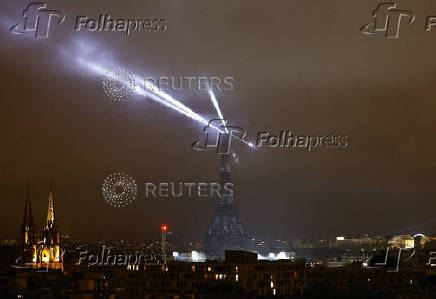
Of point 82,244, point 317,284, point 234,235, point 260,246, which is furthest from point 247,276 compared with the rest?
point 82,244

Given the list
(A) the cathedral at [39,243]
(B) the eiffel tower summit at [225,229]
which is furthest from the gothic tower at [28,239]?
(B) the eiffel tower summit at [225,229]

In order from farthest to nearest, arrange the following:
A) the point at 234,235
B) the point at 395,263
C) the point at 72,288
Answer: the point at 234,235
the point at 395,263
the point at 72,288

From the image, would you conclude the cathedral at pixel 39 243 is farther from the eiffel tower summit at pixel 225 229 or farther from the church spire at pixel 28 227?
the eiffel tower summit at pixel 225 229

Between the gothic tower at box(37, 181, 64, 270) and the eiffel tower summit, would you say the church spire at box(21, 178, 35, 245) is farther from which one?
the eiffel tower summit

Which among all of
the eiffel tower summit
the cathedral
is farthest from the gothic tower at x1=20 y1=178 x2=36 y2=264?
the eiffel tower summit

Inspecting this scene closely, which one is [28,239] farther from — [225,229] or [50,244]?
[225,229]

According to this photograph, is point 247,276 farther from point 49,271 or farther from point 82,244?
point 82,244

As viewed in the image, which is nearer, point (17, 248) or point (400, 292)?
point (400, 292)
